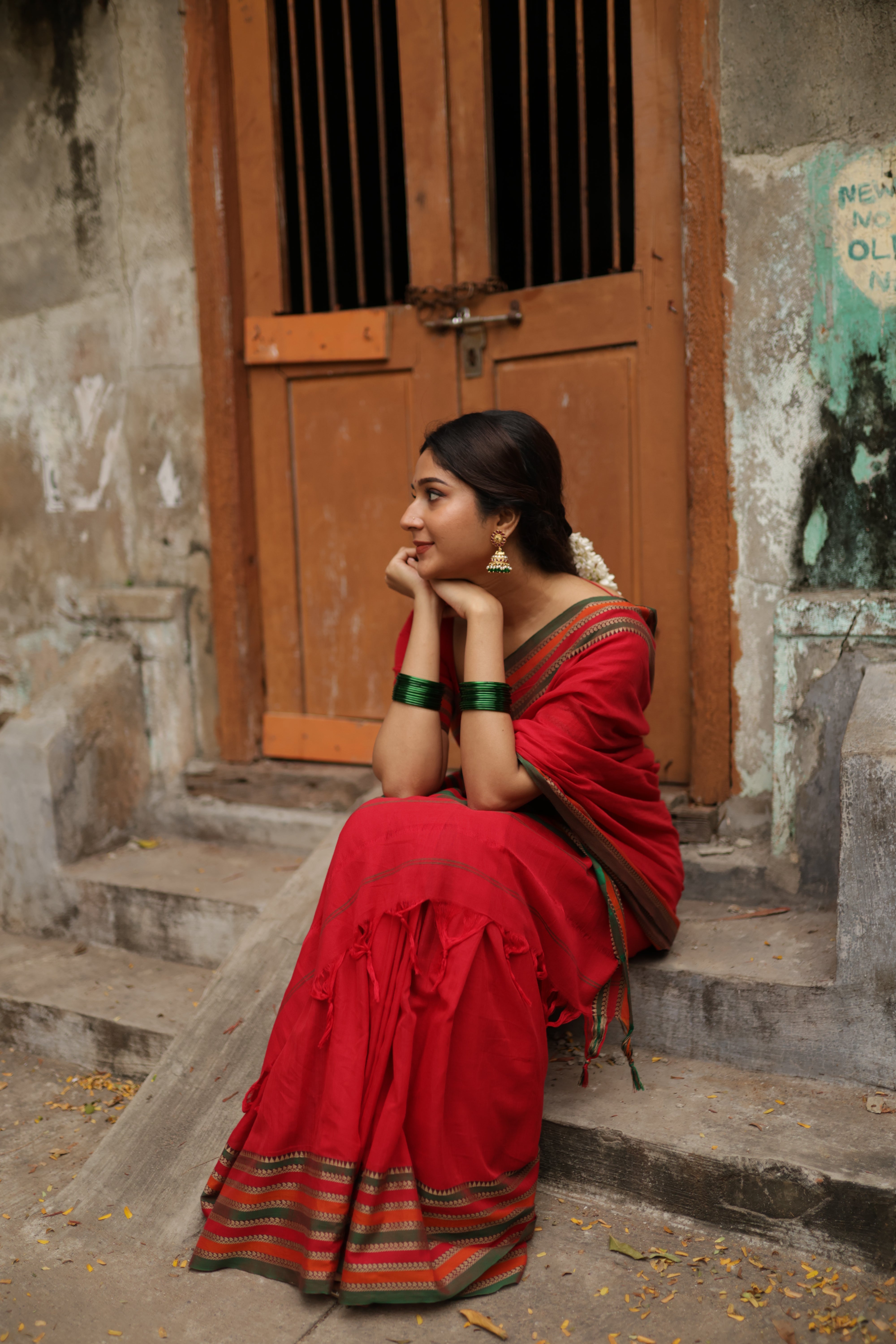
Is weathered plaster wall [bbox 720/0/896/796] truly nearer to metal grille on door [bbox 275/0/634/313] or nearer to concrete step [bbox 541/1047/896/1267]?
metal grille on door [bbox 275/0/634/313]

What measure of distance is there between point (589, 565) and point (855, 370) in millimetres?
920

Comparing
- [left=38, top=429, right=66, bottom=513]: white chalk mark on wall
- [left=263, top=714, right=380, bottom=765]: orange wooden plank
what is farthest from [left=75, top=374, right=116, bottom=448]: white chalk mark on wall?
[left=263, top=714, right=380, bottom=765]: orange wooden plank

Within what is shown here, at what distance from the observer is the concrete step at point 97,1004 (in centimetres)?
317

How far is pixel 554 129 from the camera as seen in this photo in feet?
11.1

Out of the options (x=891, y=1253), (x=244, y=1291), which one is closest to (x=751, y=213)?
(x=891, y=1253)

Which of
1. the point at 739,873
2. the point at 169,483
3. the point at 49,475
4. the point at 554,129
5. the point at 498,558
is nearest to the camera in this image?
the point at 498,558

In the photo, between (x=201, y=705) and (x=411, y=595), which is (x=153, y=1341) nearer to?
(x=411, y=595)

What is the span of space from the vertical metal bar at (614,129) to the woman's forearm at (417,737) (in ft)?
4.74

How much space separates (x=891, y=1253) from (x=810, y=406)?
2080 mm

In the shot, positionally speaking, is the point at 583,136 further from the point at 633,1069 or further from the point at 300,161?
the point at 633,1069

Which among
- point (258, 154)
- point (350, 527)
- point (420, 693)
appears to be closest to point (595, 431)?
point (350, 527)

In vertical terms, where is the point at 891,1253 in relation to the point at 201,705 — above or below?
below

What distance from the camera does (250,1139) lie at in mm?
2186

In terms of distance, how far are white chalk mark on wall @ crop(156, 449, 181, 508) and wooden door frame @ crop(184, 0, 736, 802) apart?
0.62 ft
